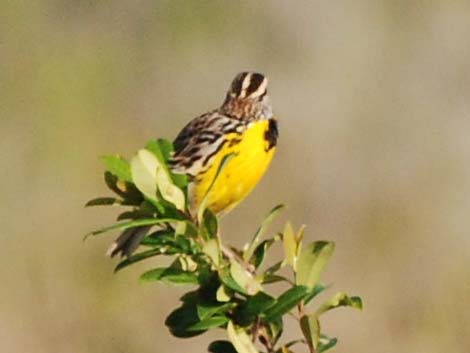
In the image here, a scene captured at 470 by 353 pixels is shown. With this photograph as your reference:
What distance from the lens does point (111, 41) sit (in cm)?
521

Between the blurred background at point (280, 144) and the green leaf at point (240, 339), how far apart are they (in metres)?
1.92

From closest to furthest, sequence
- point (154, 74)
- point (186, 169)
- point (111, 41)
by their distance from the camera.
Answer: point (186, 169), point (154, 74), point (111, 41)

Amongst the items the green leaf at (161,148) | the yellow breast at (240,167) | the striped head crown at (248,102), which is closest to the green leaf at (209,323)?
the green leaf at (161,148)

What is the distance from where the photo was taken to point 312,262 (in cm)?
84

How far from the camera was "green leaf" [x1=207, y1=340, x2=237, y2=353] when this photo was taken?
32.4 inches

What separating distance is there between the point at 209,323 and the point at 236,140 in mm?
968

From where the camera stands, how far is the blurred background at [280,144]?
2.98m

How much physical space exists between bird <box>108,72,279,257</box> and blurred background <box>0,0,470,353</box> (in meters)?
0.94

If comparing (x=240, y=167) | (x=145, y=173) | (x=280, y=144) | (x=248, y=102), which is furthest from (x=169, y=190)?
(x=280, y=144)

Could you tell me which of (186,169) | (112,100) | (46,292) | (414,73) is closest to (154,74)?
(112,100)

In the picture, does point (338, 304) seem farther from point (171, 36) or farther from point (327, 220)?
point (171, 36)

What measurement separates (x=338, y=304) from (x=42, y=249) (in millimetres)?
2534

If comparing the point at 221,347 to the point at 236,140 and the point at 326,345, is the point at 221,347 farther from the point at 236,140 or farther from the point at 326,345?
the point at 236,140

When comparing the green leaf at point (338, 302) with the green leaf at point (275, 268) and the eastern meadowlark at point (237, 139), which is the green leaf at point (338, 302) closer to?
the green leaf at point (275, 268)
